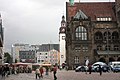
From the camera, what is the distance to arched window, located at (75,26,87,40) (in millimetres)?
90875

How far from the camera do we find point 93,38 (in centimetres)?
9169

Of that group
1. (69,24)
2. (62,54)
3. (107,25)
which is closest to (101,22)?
(107,25)

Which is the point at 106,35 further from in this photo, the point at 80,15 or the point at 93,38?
the point at 80,15

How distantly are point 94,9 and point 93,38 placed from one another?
11.1 metres

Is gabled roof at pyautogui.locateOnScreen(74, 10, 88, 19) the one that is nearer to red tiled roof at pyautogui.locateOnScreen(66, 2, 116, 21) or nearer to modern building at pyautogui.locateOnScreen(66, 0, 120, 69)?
modern building at pyautogui.locateOnScreen(66, 0, 120, 69)

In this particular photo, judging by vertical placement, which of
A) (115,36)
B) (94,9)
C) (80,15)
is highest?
(94,9)

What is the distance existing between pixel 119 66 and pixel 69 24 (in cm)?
3317

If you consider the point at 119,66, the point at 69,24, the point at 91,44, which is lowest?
the point at 119,66

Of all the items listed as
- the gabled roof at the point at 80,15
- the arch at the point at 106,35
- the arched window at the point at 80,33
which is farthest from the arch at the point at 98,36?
the gabled roof at the point at 80,15

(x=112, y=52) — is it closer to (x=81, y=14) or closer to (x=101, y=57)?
(x=101, y=57)

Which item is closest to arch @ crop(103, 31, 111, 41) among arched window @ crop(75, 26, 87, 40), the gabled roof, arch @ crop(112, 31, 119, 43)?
arch @ crop(112, 31, 119, 43)

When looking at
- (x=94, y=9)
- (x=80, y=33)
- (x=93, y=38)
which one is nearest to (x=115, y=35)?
(x=93, y=38)

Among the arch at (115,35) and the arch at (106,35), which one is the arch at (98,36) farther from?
the arch at (115,35)

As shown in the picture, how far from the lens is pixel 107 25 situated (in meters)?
93.0
